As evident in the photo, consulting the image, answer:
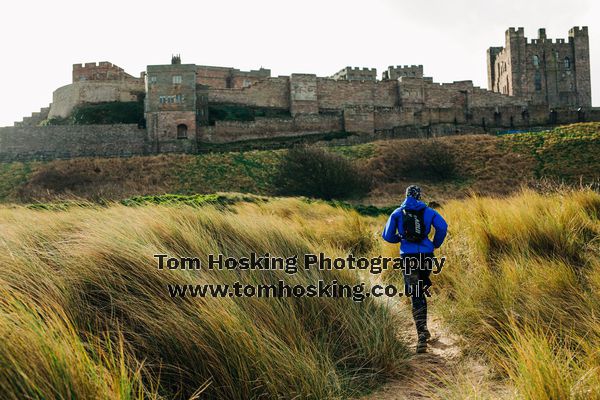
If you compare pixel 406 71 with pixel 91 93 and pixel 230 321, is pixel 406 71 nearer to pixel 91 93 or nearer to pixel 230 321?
pixel 91 93

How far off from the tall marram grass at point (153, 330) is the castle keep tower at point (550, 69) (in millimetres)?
55013

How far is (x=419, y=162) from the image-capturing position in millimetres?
28812

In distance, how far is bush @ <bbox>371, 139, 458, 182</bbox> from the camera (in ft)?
92.1

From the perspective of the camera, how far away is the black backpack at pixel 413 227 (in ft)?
13.1

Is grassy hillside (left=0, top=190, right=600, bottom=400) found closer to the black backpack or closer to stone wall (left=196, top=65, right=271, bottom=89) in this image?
the black backpack

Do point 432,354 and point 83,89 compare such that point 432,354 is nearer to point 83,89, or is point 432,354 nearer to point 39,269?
point 39,269

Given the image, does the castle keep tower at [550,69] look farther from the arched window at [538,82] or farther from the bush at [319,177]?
the bush at [319,177]

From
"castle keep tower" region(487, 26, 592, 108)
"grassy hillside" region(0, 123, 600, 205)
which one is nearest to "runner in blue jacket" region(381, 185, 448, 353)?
"grassy hillside" region(0, 123, 600, 205)

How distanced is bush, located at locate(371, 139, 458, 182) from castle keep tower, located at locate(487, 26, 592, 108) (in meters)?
27.1

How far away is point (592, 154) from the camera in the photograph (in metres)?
26.5

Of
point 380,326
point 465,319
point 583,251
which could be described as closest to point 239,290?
point 380,326

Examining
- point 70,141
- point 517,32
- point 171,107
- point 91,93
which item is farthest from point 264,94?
point 517,32

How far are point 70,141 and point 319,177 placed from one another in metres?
20.3

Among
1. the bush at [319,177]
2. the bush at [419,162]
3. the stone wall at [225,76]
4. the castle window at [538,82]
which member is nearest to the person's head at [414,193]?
the bush at [319,177]
